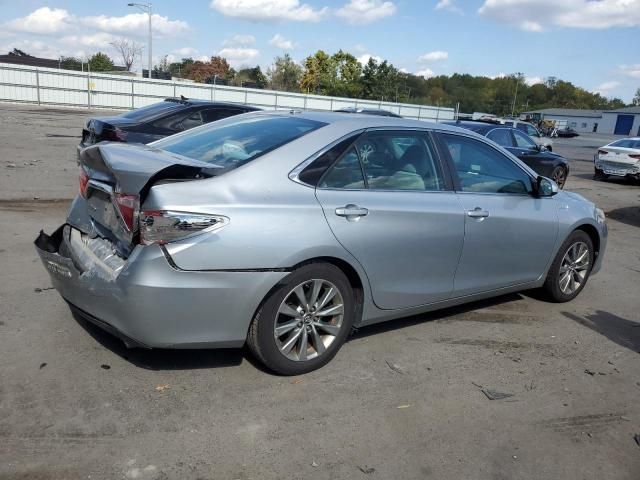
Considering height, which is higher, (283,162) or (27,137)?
(283,162)

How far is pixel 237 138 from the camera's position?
404cm

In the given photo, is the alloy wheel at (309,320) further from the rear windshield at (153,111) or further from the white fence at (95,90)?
the white fence at (95,90)

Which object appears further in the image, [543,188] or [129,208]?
[543,188]

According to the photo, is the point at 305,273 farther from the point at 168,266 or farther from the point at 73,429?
the point at 73,429

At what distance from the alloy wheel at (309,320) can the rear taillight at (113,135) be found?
596 cm

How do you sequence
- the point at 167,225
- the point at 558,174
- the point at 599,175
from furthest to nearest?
the point at 599,175 → the point at 558,174 → the point at 167,225

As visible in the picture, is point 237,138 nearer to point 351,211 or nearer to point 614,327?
point 351,211

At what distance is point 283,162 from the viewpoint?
3504 millimetres

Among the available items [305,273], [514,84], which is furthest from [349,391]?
→ [514,84]

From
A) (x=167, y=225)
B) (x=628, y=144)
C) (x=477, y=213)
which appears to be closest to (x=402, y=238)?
(x=477, y=213)

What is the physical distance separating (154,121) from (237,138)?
5.46 metres

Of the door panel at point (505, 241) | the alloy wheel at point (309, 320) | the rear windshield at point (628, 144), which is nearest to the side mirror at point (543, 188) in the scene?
the door panel at point (505, 241)

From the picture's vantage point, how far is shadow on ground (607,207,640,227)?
35.6ft

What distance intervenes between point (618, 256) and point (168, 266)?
6.84 meters
